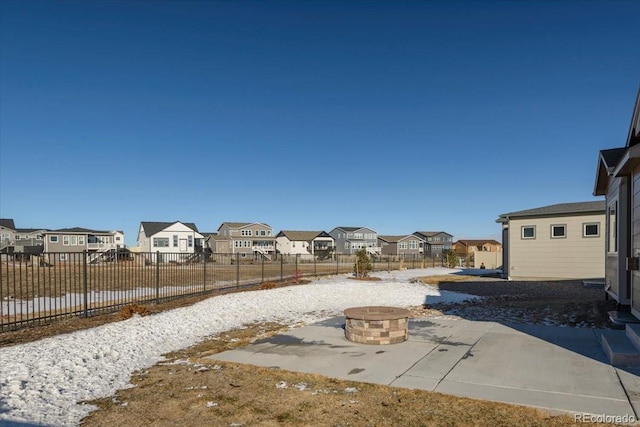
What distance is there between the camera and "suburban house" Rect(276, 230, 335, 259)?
231 feet

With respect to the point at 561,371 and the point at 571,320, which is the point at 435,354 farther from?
the point at 571,320

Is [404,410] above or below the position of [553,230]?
below

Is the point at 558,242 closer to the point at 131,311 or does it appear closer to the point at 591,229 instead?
the point at 591,229

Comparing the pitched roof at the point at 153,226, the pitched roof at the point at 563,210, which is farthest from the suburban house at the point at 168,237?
the pitched roof at the point at 563,210

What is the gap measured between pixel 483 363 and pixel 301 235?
2611 inches

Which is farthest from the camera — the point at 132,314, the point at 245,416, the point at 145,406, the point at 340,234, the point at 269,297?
the point at 340,234

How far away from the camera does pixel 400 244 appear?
78.6 m

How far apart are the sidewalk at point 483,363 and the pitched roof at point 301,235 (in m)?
62.6

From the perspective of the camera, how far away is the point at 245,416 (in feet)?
13.1

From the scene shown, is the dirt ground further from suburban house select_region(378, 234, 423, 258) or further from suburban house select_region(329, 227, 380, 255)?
suburban house select_region(378, 234, 423, 258)

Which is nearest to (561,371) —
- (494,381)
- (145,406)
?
(494,381)

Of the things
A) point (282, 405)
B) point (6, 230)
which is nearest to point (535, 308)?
point (282, 405)

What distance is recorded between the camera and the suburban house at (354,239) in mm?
76125

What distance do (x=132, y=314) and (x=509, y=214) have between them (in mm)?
18192
